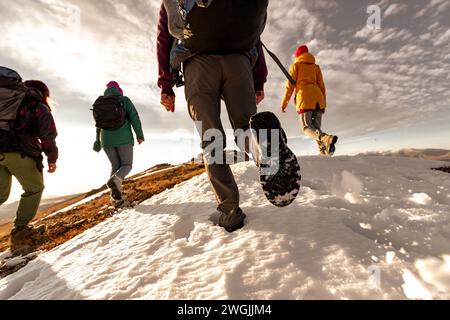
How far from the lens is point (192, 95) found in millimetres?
2361

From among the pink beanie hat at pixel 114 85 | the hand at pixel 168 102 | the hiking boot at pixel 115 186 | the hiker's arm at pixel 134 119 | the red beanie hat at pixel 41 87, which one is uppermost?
the pink beanie hat at pixel 114 85

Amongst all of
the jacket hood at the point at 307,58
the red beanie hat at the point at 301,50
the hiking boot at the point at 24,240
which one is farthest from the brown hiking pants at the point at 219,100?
the red beanie hat at the point at 301,50

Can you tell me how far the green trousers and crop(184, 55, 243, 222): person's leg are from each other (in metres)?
3.25

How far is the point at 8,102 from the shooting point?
12.1ft

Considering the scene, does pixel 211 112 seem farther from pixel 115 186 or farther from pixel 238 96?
pixel 115 186

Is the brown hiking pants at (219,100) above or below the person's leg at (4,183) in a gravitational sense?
above

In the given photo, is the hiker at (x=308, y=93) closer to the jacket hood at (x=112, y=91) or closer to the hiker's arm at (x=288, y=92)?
the hiker's arm at (x=288, y=92)

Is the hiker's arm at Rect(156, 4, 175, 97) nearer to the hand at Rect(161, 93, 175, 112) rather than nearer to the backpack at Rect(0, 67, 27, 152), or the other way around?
the hand at Rect(161, 93, 175, 112)

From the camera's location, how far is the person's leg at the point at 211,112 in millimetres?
2318

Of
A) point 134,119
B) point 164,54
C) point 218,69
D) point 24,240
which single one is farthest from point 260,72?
point 24,240

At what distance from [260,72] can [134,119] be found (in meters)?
3.24

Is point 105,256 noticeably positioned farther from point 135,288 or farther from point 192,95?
point 192,95

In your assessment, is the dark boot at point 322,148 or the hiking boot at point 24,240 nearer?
the hiking boot at point 24,240
